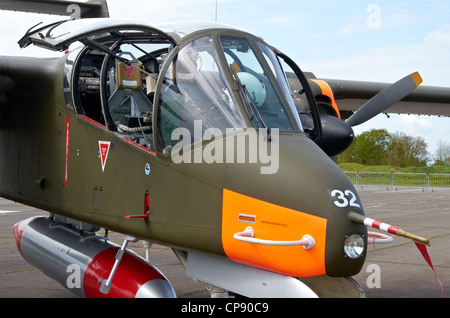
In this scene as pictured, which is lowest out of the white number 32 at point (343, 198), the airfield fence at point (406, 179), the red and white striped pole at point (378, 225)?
the airfield fence at point (406, 179)

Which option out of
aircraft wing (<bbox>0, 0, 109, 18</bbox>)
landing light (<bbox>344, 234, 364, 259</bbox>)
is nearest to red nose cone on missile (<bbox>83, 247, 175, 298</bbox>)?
landing light (<bbox>344, 234, 364, 259</bbox>)

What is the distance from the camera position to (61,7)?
10344mm

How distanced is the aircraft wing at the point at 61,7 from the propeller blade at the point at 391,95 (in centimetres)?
497

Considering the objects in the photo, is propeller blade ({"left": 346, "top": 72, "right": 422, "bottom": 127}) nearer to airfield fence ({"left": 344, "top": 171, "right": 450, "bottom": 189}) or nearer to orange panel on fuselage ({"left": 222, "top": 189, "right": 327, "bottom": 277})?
orange panel on fuselage ({"left": 222, "top": 189, "right": 327, "bottom": 277})

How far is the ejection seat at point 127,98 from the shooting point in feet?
19.4

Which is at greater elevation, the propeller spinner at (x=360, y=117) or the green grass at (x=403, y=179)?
the propeller spinner at (x=360, y=117)

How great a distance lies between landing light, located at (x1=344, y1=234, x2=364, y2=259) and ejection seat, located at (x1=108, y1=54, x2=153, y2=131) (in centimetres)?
267

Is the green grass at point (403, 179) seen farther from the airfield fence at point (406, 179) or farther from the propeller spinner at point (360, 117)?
the propeller spinner at point (360, 117)

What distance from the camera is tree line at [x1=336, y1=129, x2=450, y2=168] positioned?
2522 inches

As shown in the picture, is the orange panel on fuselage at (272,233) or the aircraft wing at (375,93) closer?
the orange panel on fuselage at (272,233)

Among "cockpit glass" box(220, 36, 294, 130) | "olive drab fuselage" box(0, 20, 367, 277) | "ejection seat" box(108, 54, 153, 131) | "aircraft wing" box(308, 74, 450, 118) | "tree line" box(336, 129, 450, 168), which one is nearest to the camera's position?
"olive drab fuselage" box(0, 20, 367, 277)

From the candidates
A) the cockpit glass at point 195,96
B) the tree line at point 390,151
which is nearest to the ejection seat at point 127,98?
the cockpit glass at point 195,96

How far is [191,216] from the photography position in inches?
189
